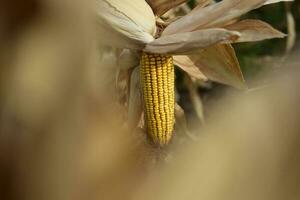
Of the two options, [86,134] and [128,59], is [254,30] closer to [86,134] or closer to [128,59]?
[128,59]

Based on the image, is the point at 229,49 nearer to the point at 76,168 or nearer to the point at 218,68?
the point at 218,68

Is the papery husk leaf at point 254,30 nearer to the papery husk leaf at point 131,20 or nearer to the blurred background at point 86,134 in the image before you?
the papery husk leaf at point 131,20

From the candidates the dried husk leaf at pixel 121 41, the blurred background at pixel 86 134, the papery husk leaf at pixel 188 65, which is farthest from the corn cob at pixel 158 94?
the blurred background at pixel 86 134

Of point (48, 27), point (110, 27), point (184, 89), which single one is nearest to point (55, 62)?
point (48, 27)

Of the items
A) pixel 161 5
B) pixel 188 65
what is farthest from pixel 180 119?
pixel 161 5

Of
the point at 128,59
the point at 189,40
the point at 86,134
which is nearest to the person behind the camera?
the point at 86,134
